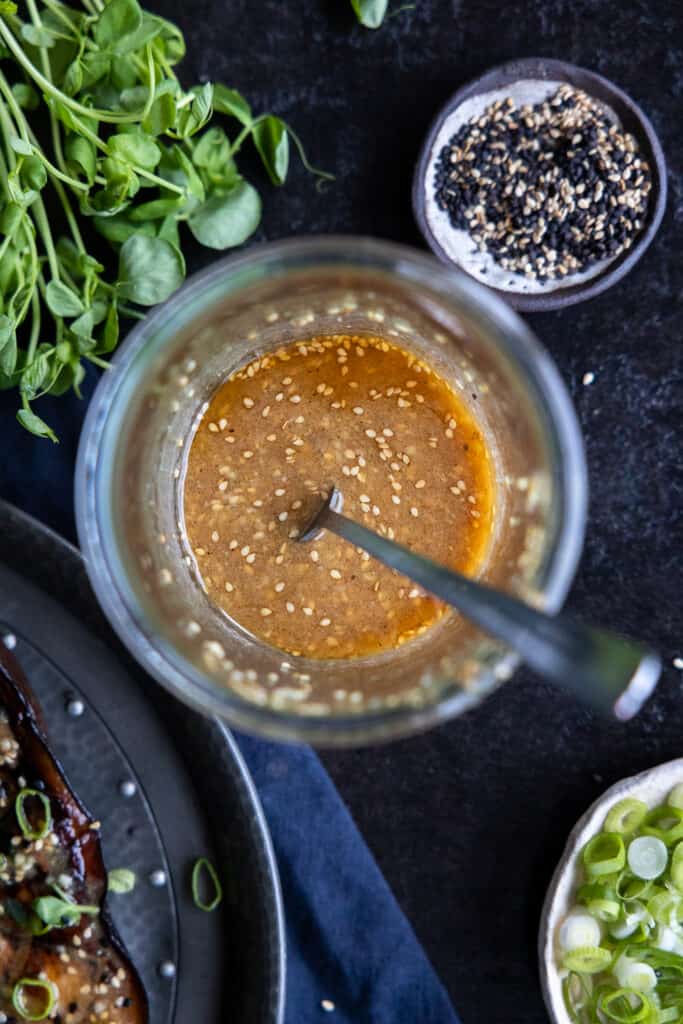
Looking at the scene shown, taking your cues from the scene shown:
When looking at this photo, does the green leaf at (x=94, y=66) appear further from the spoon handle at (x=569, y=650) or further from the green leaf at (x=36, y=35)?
the spoon handle at (x=569, y=650)

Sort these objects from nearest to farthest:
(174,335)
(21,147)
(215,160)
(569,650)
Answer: (569,650)
(174,335)
(21,147)
(215,160)

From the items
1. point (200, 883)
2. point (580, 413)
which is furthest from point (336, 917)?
point (580, 413)

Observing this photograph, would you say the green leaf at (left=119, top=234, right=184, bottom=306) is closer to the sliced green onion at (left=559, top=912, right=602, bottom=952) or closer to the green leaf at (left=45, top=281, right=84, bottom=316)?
the green leaf at (left=45, top=281, right=84, bottom=316)

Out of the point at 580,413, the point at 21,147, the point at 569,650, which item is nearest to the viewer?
the point at 569,650

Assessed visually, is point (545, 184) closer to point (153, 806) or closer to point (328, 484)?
point (328, 484)

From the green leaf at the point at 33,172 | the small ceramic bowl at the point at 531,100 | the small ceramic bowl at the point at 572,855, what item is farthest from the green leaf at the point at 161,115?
the small ceramic bowl at the point at 572,855

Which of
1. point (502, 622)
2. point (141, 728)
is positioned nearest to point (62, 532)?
point (141, 728)
